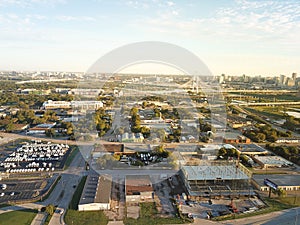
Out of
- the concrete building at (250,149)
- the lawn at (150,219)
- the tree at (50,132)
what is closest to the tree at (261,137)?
the concrete building at (250,149)

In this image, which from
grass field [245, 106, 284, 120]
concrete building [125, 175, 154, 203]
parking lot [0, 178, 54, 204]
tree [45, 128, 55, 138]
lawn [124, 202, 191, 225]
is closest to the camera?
lawn [124, 202, 191, 225]

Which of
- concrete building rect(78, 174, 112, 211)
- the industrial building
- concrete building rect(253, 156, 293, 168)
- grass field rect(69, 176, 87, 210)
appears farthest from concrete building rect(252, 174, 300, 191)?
grass field rect(69, 176, 87, 210)

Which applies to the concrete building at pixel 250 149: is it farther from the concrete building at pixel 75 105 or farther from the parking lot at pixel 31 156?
the concrete building at pixel 75 105

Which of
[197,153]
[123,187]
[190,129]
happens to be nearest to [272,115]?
[190,129]

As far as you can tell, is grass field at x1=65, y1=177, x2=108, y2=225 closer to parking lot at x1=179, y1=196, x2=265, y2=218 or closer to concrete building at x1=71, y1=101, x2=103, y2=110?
parking lot at x1=179, y1=196, x2=265, y2=218

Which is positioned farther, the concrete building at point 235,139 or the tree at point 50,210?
the concrete building at point 235,139

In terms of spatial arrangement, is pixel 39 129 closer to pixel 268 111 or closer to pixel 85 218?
pixel 85 218
